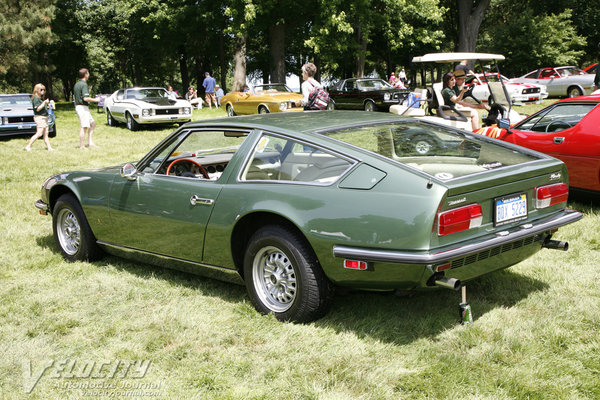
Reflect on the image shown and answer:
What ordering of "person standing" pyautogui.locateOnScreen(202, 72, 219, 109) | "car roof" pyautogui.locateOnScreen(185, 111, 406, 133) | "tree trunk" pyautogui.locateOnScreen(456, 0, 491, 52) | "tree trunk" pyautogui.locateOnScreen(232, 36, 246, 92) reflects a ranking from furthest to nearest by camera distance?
1. "tree trunk" pyautogui.locateOnScreen(232, 36, 246, 92)
2. "tree trunk" pyautogui.locateOnScreen(456, 0, 491, 52)
3. "person standing" pyautogui.locateOnScreen(202, 72, 219, 109)
4. "car roof" pyautogui.locateOnScreen(185, 111, 406, 133)

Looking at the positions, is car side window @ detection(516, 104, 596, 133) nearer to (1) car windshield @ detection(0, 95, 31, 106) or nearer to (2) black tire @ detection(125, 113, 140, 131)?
(2) black tire @ detection(125, 113, 140, 131)

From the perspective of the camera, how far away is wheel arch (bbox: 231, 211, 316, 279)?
3.80 meters

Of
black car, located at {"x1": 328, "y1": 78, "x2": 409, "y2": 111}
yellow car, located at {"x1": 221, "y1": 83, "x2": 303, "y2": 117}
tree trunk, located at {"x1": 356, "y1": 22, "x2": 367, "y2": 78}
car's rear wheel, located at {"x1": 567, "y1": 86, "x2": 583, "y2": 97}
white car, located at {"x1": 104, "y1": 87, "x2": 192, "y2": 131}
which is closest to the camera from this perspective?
white car, located at {"x1": 104, "y1": 87, "x2": 192, "y2": 131}

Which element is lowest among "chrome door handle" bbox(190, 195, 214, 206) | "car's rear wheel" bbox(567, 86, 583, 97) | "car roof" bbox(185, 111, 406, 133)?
"chrome door handle" bbox(190, 195, 214, 206)

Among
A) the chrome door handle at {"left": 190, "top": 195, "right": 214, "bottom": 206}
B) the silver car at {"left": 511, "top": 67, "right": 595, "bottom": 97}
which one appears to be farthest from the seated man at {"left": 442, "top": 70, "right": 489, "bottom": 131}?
the silver car at {"left": 511, "top": 67, "right": 595, "bottom": 97}

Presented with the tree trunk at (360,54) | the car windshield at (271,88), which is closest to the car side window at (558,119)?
the car windshield at (271,88)

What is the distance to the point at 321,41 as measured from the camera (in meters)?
27.5

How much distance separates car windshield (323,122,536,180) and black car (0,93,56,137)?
1386cm

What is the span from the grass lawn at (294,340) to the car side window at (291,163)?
2.56 feet

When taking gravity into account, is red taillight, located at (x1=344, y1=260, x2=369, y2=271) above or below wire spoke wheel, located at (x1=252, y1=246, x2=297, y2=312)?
above

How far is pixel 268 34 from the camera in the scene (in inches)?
1457

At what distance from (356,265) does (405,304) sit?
90cm

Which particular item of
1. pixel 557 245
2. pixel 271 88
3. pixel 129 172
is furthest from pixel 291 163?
pixel 271 88

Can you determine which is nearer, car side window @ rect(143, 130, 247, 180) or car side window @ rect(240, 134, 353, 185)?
car side window @ rect(240, 134, 353, 185)
